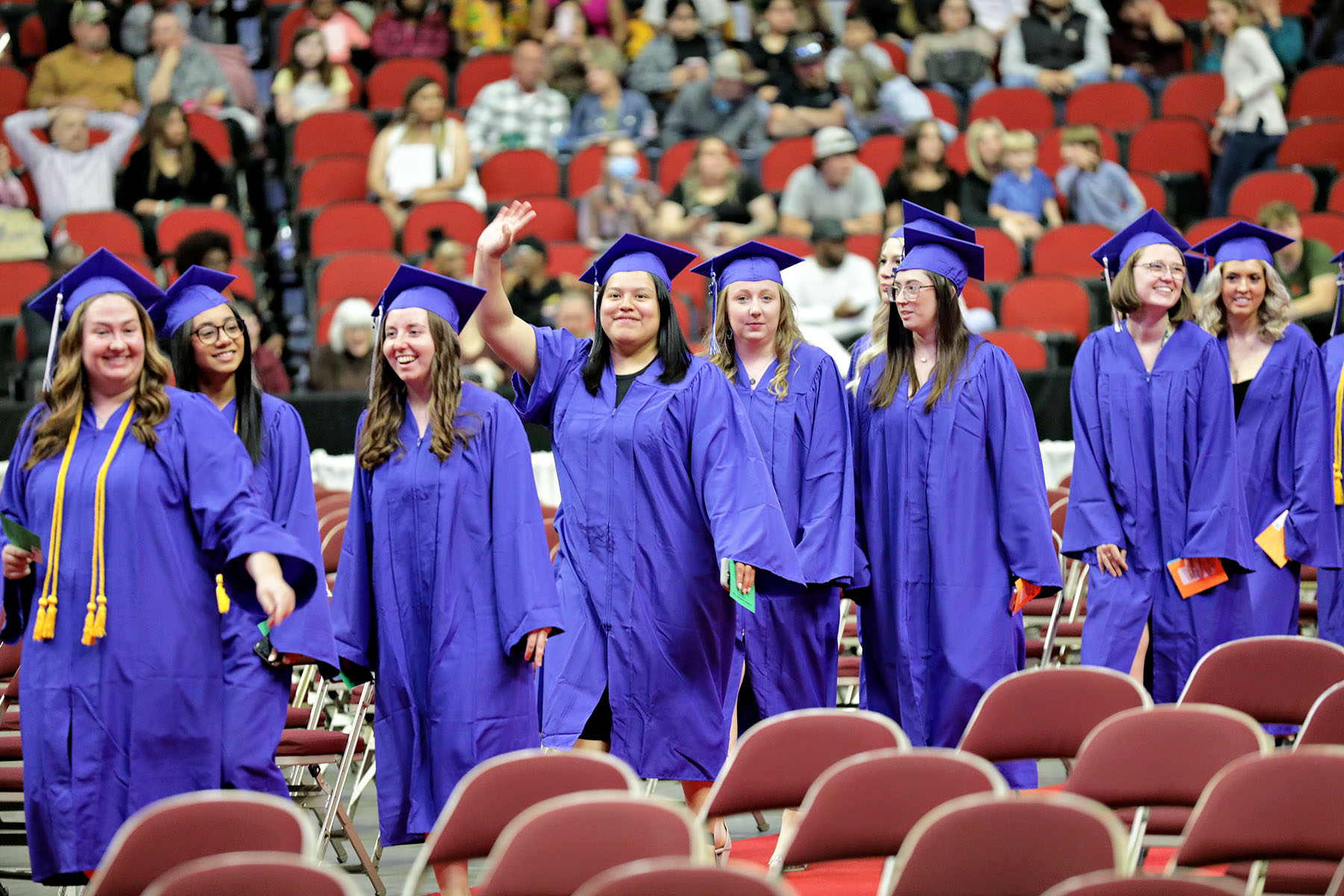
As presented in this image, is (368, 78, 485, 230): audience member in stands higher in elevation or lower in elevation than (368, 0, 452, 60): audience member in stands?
lower

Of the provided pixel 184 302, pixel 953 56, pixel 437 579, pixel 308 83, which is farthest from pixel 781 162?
pixel 437 579

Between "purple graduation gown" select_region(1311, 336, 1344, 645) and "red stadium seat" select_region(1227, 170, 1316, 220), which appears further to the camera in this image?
"red stadium seat" select_region(1227, 170, 1316, 220)

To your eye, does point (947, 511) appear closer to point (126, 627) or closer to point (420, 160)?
point (126, 627)

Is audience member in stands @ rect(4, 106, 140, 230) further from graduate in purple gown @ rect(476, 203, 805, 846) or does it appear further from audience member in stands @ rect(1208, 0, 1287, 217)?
audience member in stands @ rect(1208, 0, 1287, 217)

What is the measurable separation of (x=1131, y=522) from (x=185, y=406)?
3157mm

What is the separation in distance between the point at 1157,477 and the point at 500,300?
7.63 feet

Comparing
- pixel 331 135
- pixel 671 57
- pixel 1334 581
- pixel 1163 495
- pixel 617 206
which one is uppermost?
pixel 671 57

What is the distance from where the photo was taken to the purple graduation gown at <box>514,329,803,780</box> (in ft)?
16.1

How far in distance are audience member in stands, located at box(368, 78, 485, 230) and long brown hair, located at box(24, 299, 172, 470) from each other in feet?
23.1

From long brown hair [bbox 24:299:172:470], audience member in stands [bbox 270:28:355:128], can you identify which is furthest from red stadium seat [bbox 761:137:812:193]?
long brown hair [bbox 24:299:172:470]

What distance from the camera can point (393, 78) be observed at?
41.2 ft

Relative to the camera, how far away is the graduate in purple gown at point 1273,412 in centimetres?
637

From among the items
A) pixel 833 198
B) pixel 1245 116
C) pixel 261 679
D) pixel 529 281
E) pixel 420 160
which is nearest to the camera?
pixel 261 679

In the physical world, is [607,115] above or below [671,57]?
below
